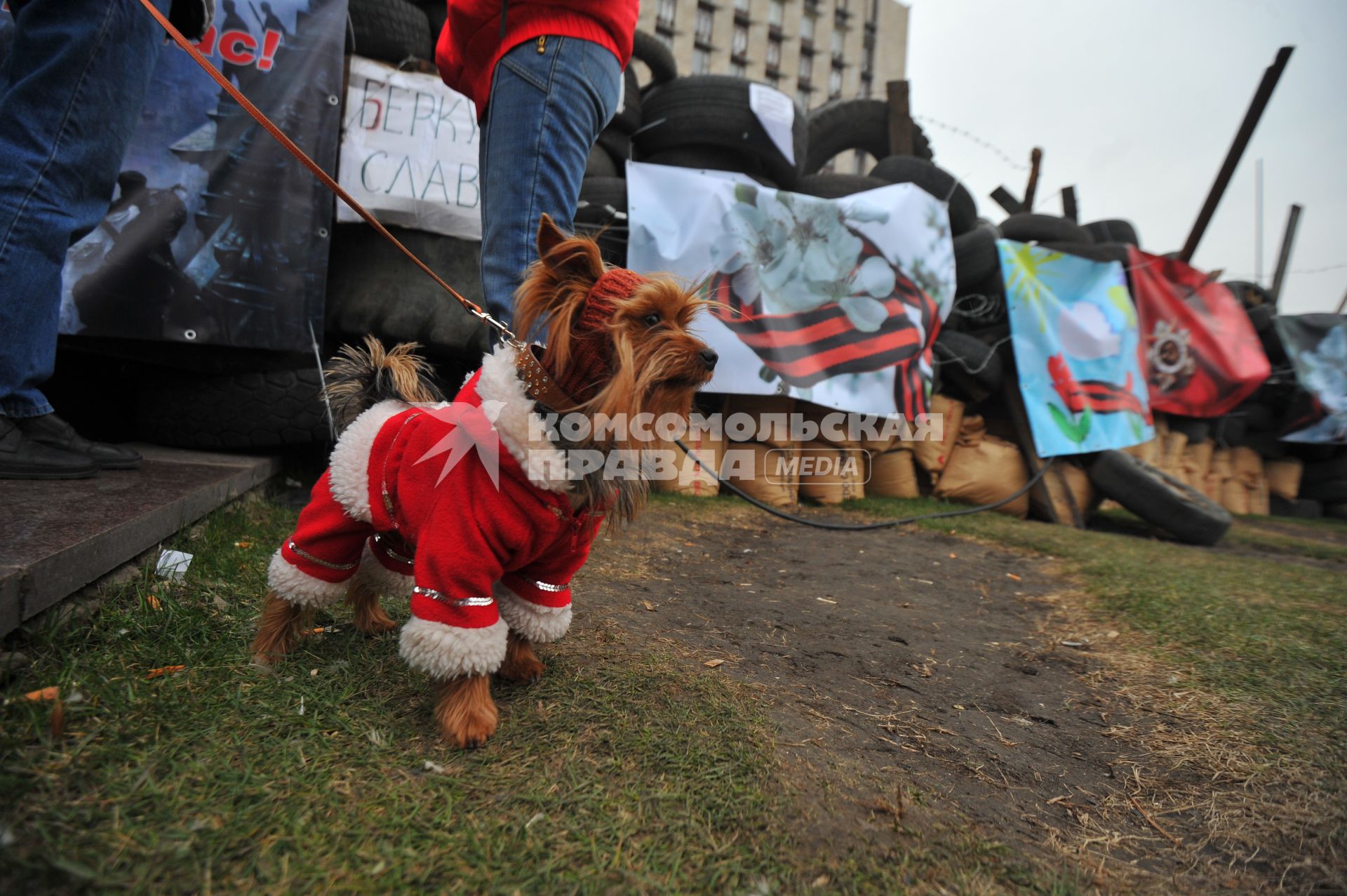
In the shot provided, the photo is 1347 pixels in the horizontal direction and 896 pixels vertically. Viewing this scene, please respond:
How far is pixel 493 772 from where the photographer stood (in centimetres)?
129

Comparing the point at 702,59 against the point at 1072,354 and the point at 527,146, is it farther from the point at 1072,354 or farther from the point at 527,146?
the point at 527,146

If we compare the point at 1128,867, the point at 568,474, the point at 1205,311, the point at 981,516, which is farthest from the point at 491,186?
the point at 1205,311

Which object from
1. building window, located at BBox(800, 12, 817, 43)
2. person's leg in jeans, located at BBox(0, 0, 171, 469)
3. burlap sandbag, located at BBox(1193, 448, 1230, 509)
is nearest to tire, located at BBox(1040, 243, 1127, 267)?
burlap sandbag, located at BBox(1193, 448, 1230, 509)

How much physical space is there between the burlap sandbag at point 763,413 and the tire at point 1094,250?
10.8 feet

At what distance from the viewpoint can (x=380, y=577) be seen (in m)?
1.82

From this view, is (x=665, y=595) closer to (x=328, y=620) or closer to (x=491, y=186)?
(x=328, y=620)

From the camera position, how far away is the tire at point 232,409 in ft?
10.2

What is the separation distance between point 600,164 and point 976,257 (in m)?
3.31

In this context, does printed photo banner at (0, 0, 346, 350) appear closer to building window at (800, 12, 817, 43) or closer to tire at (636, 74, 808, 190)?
tire at (636, 74, 808, 190)

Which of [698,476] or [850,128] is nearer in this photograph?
[698,476]

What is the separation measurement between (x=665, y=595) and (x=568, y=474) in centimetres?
123

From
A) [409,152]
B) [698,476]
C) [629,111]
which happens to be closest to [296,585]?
[409,152]

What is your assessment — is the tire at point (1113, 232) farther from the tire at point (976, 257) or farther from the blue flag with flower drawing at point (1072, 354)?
the tire at point (976, 257)

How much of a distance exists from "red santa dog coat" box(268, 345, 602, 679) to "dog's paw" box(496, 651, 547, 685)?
0.09m
